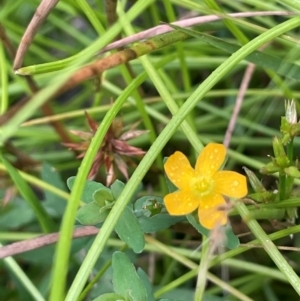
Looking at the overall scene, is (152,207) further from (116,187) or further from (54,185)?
(54,185)

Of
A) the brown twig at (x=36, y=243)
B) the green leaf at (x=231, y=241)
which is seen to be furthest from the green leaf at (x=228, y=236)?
the brown twig at (x=36, y=243)

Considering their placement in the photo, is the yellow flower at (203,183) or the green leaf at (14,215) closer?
the yellow flower at (203,183)

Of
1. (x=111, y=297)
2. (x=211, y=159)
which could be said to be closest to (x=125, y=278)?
(x=111, y=297)

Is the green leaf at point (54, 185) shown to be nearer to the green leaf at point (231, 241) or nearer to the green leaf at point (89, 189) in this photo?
the green leaf at point (89, 189)

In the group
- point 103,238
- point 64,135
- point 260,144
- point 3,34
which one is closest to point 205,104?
point 260,144

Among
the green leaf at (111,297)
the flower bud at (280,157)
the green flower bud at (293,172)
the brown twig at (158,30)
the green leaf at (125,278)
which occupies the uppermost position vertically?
the brown twig at (158,30)

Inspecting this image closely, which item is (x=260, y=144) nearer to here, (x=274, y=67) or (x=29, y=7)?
(x=274, y=67)

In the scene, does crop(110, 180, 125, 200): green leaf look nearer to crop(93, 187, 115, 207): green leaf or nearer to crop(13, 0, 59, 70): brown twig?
crop(93, 187, 115, 207): green leaf
